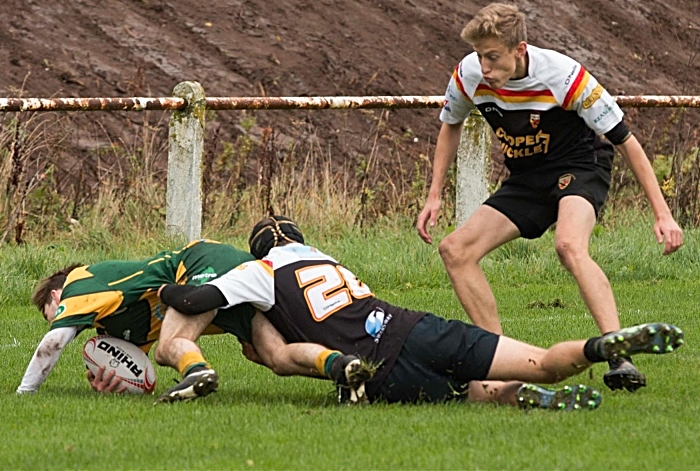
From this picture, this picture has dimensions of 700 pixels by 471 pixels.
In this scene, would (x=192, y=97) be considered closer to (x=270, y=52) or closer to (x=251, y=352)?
(x=251, y=352)

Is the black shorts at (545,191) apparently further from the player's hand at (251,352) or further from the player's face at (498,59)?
the player's hand at (251,352)

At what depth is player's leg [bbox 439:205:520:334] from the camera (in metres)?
7.29

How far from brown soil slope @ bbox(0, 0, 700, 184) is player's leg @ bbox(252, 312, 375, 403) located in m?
9.88

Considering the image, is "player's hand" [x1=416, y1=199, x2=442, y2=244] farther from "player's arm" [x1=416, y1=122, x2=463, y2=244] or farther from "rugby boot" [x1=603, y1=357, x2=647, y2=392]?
"rugby boot" [x1=603, y1=357, x2=647, y2=392]

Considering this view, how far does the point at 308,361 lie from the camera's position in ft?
20.9

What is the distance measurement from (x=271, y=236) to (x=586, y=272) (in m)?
1.64

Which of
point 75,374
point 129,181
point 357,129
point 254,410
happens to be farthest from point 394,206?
point 254,410

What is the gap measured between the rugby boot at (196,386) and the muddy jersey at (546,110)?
214 cm

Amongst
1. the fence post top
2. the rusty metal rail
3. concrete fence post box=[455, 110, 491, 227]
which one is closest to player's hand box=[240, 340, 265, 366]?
the rusty metal rail

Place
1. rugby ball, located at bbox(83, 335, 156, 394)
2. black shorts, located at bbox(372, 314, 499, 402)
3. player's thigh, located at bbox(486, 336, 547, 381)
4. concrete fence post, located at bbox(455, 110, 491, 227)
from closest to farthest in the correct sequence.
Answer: player's thigh, located at bbox(486, 336, 547, 381) → black shorts, located at bbox(372, 314, 499, 402) → rugby ball, located at bbox(83, 335, 156, 394) → concrete fence post, located at bbox(455, 110, 491, 227)

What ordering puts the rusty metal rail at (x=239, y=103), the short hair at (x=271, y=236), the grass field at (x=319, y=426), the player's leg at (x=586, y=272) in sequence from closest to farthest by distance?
the grass field at (x=319, y=426) → the player's leg at (x=586, y=272) → the short hair at (x=271, y=236) → the rusty metal rail at (x=239, y=103)

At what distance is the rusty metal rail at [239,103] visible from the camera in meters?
10.7

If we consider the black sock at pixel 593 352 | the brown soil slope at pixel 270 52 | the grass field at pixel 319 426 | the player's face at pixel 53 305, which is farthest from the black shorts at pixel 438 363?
the brown soil slope at pixel 270 52

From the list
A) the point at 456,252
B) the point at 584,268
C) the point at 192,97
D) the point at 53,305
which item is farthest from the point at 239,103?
the point at 584,268
